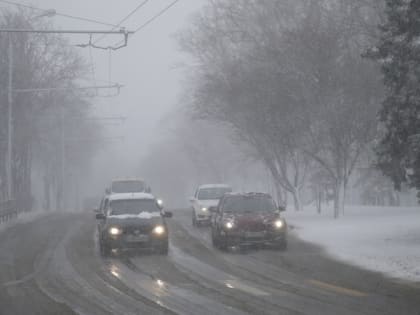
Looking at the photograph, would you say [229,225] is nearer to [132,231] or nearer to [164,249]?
[164,249]

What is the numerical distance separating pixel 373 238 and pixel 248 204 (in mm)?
3784

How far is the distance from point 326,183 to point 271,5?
12.5m

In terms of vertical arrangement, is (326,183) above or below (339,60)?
below

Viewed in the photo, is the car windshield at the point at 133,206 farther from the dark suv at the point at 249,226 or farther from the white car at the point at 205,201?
the white car at the point at 205,201

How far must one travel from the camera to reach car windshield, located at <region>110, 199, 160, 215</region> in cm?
2152

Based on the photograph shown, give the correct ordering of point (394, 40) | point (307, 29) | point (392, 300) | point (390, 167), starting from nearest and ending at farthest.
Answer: point (392, 300), point (394, 40), point (390, 167), point (307, 29)

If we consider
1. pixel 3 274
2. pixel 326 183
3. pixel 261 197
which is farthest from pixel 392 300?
pixel 326 183

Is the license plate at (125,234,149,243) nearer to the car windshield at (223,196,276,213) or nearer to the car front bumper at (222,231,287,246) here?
the car front bumper at (222,231,287,246)

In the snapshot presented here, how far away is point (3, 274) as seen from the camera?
16.6 metres

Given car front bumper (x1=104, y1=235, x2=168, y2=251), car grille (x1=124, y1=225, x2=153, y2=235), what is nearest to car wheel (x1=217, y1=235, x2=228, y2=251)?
car front bumper (x1=104, y1=235, x2=168, y2=251)

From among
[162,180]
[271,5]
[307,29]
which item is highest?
[271,5]

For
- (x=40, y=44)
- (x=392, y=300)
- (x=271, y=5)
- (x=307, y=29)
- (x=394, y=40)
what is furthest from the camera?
(x=40, y=44)

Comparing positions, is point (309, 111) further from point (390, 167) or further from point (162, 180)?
point (162, 180)

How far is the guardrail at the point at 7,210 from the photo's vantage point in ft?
119
